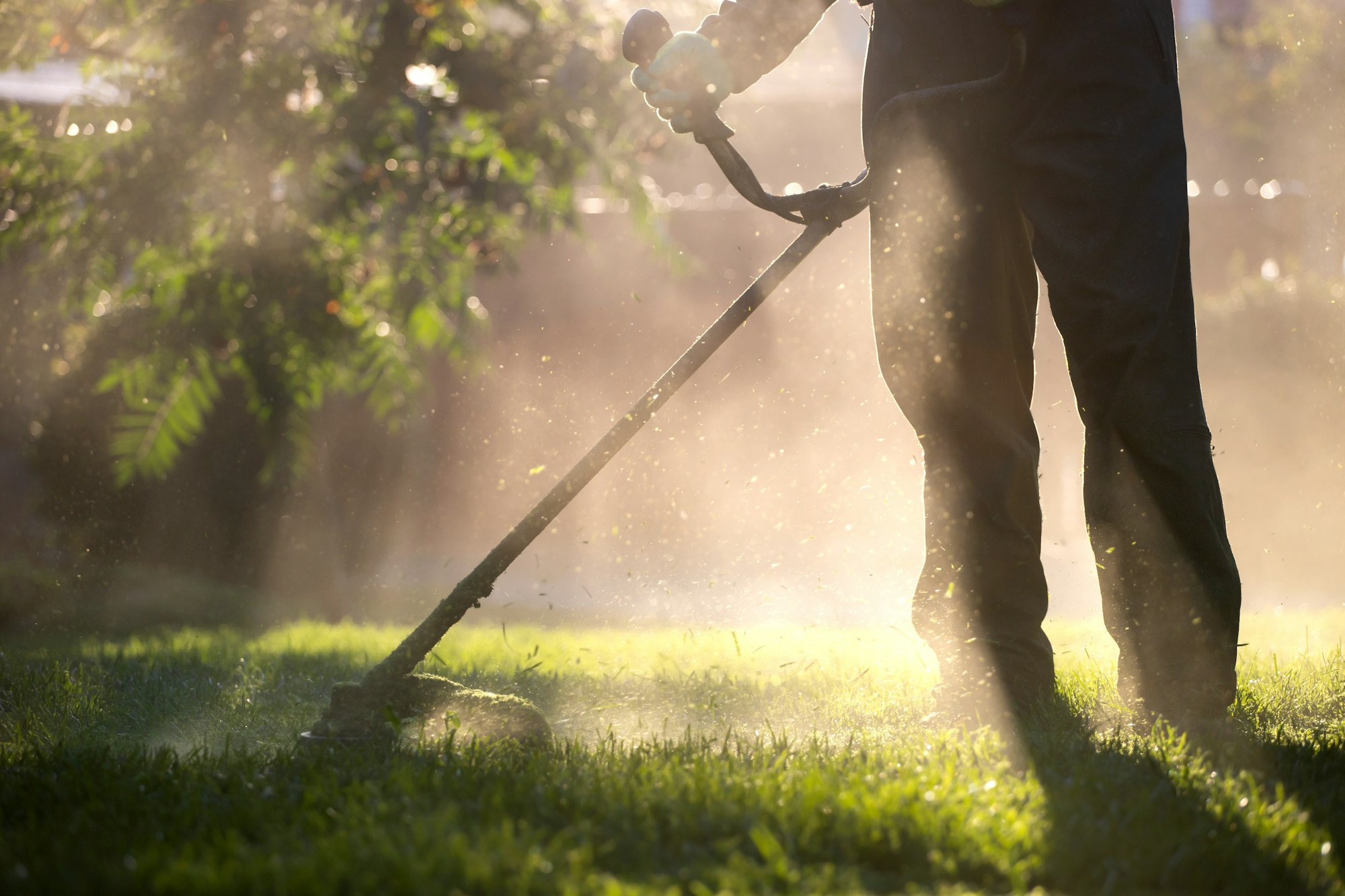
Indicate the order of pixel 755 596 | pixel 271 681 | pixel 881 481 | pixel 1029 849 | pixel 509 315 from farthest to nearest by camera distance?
pixel 509 315
pixel 755 596
pixel 881 481
pixel 271 681
pixel 1029 849

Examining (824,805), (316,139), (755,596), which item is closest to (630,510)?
(755,596)

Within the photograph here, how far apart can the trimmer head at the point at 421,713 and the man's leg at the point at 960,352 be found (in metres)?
0.97

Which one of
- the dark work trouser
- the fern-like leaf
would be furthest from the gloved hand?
the fern-like leaf

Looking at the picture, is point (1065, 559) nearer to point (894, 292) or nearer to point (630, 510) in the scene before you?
point (630, 510)

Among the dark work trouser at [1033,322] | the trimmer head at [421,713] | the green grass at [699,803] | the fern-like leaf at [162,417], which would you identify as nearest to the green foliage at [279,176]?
the fern-like leaf at [162,417]

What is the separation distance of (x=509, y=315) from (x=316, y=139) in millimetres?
8243

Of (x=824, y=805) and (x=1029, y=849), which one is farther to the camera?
(x=824, y=805)

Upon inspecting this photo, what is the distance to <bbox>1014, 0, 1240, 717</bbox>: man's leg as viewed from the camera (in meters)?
2.62

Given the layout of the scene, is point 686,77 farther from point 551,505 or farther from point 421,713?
point 421,713

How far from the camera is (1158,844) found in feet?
5.68

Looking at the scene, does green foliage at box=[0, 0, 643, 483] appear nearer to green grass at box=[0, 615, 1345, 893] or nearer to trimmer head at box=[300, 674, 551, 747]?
green grass at box=[0, 615, 1345, 893]

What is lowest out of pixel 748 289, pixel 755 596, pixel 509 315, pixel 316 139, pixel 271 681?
pixel 271 681

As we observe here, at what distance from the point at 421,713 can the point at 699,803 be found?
1.07 meters

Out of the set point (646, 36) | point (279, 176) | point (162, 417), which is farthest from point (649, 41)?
point (162, 417)
